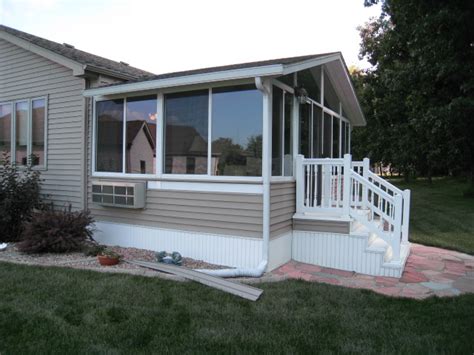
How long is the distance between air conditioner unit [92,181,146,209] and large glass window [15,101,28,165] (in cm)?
239

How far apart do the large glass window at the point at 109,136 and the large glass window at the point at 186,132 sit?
3.47ft

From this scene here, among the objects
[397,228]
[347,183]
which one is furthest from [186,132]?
[397,228]

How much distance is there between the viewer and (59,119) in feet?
24.0

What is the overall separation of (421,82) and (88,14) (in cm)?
943

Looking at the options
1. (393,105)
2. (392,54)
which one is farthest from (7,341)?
(393,105)

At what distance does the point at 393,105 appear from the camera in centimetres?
1822

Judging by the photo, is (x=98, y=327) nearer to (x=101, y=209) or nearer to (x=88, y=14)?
(x=101, y=209)

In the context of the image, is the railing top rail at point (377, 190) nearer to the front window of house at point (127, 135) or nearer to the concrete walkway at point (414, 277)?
the concrete walkway at point (414, 277)

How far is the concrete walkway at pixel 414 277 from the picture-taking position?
465 centimetres

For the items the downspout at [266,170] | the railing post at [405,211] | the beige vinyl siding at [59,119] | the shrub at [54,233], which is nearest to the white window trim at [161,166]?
the downspout at [266,170]

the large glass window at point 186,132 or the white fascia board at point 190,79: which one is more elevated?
the white fascia board at point 190,79

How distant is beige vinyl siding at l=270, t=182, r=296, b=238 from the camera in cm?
534

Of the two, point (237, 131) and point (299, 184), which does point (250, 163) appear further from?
point (299, 184)

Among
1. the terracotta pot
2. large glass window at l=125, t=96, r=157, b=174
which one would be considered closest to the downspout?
the terracotta pot
